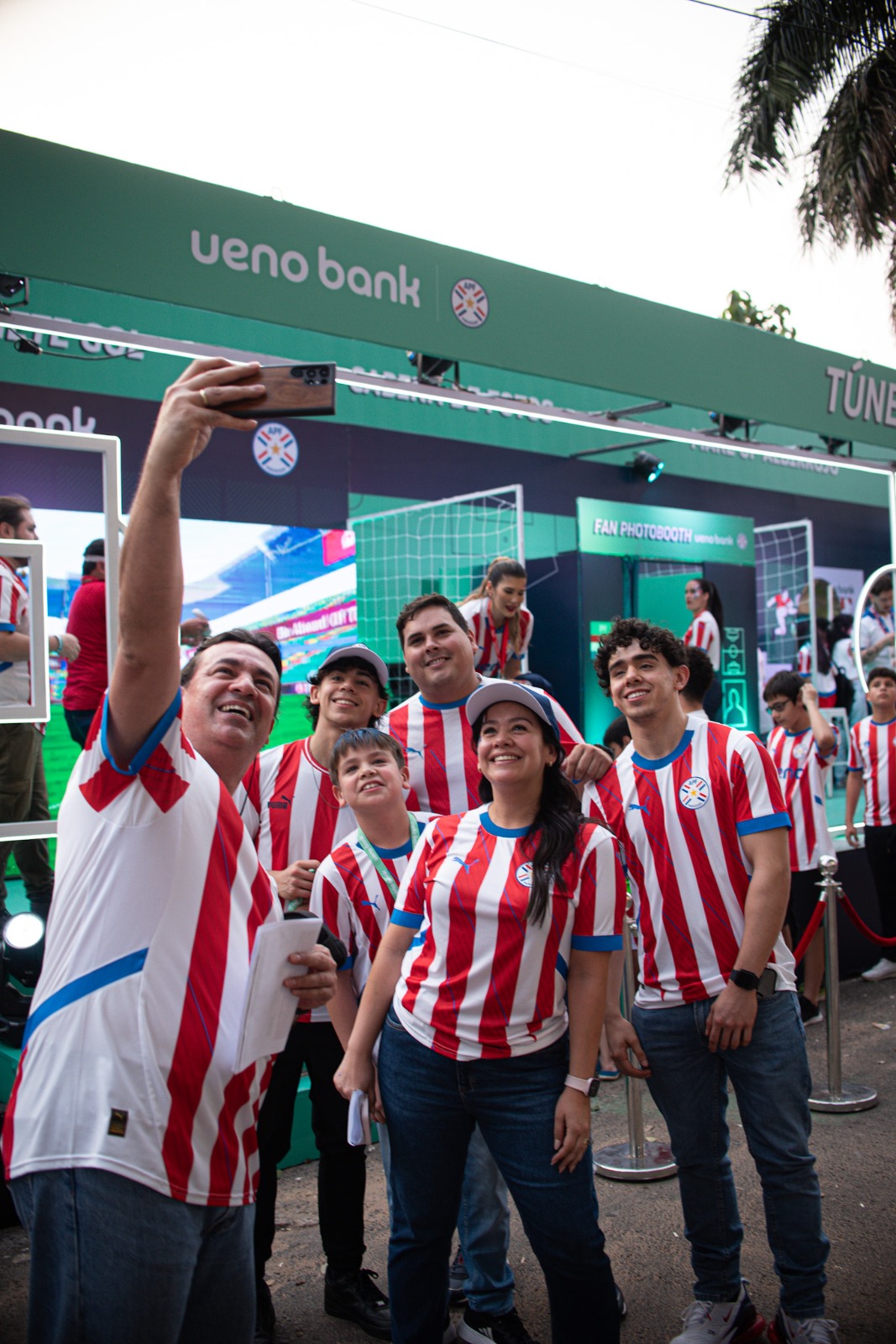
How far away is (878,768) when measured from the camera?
665cm

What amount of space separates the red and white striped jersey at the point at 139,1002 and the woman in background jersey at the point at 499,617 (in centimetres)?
448

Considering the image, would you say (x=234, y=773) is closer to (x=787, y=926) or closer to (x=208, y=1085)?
(x=208, y=1085)

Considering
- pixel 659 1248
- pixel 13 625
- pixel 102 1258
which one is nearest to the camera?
pixel 102 1258

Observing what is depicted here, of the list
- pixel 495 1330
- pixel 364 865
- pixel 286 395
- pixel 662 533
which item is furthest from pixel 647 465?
pixel 286 395

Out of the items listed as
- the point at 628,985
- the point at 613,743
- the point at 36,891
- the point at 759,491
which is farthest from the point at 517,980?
the point at 759,491

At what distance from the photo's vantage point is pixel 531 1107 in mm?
2137

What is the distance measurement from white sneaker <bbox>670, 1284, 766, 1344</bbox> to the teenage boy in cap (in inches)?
32.9

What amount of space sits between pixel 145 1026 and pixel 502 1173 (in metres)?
→ 1.13

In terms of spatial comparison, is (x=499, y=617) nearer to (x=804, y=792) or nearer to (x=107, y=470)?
(x=804, y=792)

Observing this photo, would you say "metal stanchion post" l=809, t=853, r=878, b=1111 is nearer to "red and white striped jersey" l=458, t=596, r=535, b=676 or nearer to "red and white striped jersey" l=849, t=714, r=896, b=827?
"red and white striped jersey" l=849, t=714, r=896, b=827

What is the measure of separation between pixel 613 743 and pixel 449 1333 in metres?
2.91

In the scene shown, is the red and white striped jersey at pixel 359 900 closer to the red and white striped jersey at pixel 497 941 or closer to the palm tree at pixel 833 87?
the red and white striped jersey at pixel 497 941

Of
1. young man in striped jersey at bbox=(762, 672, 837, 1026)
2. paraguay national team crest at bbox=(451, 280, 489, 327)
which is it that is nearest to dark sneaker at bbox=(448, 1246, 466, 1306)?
young man in striped jersey at bbox=(762, 672, 837, 1026)

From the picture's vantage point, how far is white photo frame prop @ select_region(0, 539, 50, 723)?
3523mm
